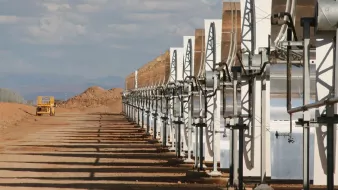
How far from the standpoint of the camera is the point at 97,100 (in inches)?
6831

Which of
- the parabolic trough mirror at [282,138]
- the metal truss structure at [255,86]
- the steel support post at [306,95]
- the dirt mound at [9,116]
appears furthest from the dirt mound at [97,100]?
the steel support post at [306,95]

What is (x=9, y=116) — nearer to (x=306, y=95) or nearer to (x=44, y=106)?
(x=44, y=106)

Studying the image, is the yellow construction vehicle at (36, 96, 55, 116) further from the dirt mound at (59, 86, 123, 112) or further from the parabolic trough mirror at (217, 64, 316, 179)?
the parabolic trough mirror at (217, 64, 316, 179)

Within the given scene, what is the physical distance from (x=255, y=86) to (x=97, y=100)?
150 m

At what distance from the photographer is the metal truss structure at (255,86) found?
42.9ft

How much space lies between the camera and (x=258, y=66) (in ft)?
68.3

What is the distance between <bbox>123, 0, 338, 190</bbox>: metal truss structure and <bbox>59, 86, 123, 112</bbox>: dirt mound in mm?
109656

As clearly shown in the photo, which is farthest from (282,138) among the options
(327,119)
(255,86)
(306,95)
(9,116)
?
(9,116)

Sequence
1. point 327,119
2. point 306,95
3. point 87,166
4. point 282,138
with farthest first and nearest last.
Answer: point 87,166 → point 282,138 → point 306,95 → point 327,119

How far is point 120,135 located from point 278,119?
28521 mm

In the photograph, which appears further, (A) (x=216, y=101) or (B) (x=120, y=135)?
(B) (x=120, y=135)

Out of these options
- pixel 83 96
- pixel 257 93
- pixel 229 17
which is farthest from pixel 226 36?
pixel 83 96

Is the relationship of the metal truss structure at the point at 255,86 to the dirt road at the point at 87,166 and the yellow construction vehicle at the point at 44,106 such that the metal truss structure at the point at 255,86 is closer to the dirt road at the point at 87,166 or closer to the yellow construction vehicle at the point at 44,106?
the dirt road at the point at 87,166

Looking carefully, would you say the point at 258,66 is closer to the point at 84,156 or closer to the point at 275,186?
the point at 275,186
